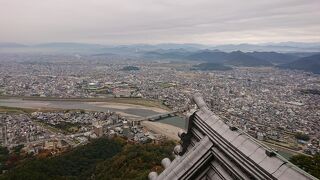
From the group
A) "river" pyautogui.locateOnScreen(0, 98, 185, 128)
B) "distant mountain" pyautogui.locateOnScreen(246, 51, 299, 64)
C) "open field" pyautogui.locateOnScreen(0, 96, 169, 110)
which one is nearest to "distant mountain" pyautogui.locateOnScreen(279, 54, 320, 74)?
"distant mountain" pyautogui.locateOnScreen(246, 51, 299, 64)

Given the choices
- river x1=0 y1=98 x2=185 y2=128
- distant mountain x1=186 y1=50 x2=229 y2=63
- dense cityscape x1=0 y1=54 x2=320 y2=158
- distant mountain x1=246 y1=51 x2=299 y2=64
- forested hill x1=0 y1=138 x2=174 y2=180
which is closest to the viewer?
forested hill x1=0 y1=138 x2=174 y2=180

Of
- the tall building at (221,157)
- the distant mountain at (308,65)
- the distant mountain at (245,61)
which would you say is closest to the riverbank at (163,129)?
the tall building at (221,157)

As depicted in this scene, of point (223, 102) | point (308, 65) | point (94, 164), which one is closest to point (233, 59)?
point (308, 65)

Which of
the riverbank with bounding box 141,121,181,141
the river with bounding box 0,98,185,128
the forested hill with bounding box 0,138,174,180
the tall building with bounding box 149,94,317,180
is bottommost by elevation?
the river with bounding box 0,98,185,128

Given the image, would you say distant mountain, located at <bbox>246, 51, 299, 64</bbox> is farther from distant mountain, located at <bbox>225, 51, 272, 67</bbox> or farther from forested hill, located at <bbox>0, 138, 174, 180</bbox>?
forested hill, located at <bbox>0, 138, 174, 180</bbox>

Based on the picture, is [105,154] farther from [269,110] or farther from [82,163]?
[269,110]
